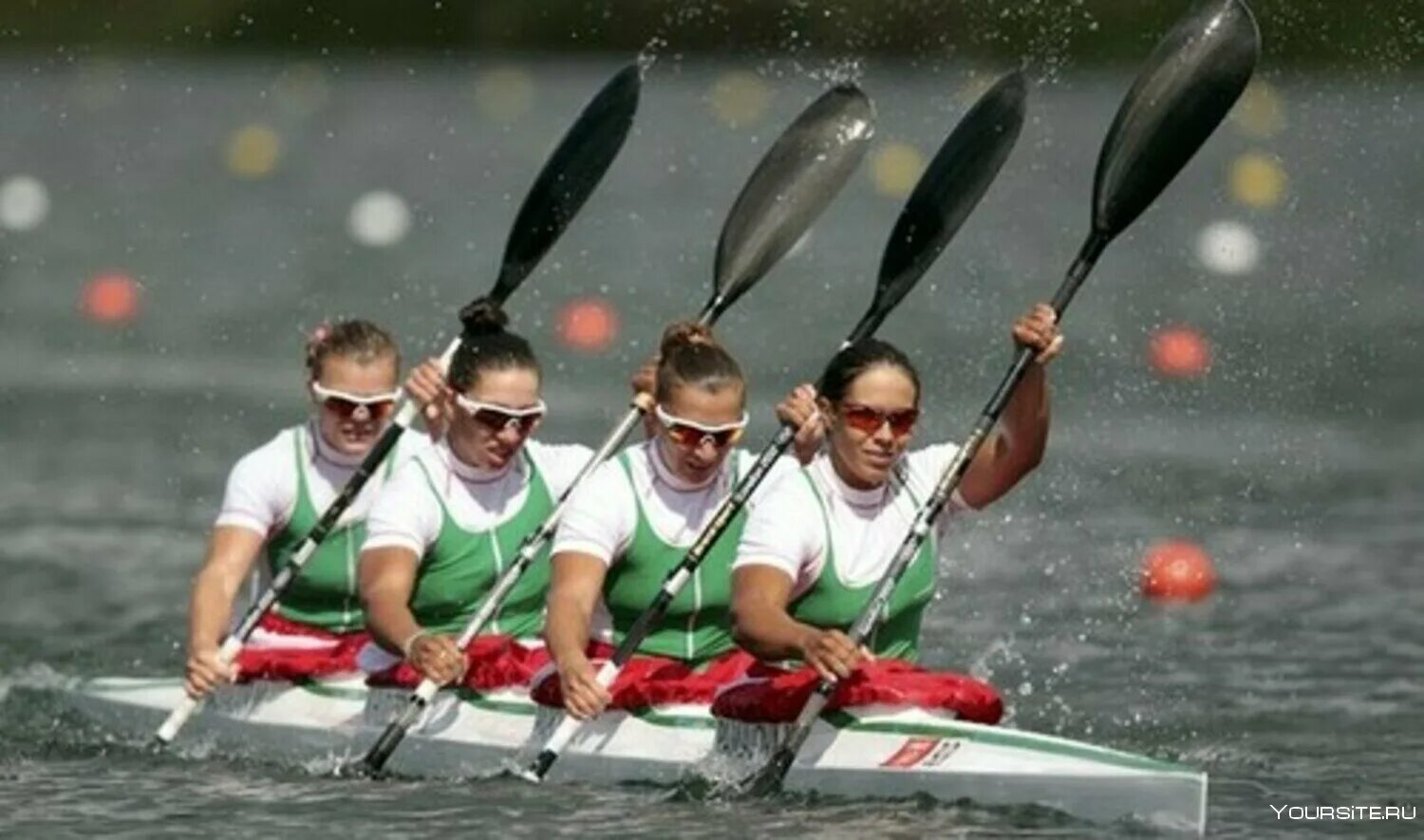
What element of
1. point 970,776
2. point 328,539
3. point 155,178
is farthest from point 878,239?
point 970,776

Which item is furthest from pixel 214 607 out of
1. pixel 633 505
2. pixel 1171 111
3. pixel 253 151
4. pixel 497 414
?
pixel 253 151

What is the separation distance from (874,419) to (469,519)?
5.30ft

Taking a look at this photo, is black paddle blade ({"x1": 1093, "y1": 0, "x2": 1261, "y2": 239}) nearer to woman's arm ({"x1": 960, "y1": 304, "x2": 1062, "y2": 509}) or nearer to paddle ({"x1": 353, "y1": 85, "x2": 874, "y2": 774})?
woman's arm ({"x1": 960, "y1": 304, "x2": 1062, "y2": 509})

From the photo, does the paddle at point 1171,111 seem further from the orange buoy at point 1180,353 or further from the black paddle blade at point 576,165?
the orange buoy at point 1180,353

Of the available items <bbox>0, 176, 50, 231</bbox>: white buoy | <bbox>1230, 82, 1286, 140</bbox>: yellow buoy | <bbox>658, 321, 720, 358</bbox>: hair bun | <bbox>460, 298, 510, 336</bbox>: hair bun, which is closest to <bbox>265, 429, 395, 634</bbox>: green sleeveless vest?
<bbox>460, 298, 510, 336</bbox>: hair bun

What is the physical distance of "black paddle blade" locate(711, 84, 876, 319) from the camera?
12078 millimetres

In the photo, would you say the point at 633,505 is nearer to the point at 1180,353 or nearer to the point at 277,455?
the point at 277,455

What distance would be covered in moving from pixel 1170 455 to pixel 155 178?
57.9 ft

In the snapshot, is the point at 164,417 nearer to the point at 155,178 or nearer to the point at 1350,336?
the point at 1350,336

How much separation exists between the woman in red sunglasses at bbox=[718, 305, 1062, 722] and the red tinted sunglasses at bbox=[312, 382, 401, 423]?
148 cm

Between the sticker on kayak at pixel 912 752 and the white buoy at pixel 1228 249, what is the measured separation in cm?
1624

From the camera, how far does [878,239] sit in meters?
27.9

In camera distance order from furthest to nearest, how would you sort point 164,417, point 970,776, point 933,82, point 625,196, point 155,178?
point 933,82 → point 155,178 → point 625,196 → point 164,417 → point 970,776

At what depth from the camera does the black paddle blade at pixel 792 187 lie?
12078mm
